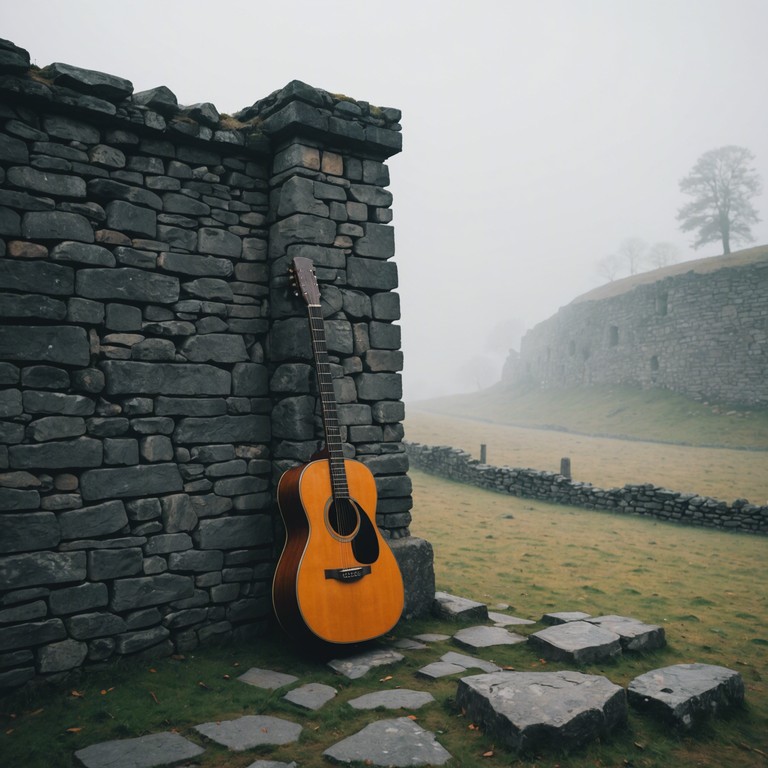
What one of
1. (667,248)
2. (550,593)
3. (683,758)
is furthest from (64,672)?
(667,248)

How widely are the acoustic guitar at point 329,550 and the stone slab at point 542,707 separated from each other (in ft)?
3.22

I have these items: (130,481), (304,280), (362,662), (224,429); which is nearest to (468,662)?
(362,662)

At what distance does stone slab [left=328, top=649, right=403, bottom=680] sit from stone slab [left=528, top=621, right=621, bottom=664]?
3.51ft

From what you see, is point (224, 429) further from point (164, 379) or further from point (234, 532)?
point (234, 532)

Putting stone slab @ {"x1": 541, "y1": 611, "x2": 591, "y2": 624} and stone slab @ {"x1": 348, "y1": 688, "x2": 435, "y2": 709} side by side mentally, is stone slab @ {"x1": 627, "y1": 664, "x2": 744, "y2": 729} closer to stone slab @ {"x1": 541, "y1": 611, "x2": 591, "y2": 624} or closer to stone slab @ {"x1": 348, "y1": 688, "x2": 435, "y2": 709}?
stone slab @ {"x1": 348, "y1": 688, "x2": 435, "y2": 709}

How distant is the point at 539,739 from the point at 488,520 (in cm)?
895

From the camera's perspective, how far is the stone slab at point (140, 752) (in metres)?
3.09

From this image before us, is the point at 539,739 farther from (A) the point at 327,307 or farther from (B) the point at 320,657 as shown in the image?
(A) the point at 327,307

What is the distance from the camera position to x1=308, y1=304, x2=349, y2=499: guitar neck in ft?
14.9

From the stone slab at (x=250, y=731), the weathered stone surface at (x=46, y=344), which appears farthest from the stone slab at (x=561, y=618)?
the weathered stone surface at (x=46, y=344)

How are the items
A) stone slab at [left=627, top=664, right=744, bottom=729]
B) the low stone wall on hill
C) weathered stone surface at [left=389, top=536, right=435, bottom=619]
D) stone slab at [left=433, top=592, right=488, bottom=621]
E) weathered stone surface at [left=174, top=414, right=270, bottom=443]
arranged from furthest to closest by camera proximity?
the low stone wall on hill < stone slab at [left=433, top=592, right=488, bottom=621] < weathered stone surface at [left=389, top=536, right=435, bottom=619] < weathered stone surface at [left=174, top=414, right=270, bottom=443] < stone slab at [left=627, top=664, right=744, bottom=729]

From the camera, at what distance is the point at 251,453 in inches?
196

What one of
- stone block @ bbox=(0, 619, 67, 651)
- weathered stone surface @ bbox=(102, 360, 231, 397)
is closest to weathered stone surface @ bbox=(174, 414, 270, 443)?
weathered stone surface @ bbox=(102, 360, 231, 397)

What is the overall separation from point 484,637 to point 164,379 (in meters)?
3.19
